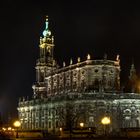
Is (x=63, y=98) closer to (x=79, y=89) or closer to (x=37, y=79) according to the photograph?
(x=79, y=89)

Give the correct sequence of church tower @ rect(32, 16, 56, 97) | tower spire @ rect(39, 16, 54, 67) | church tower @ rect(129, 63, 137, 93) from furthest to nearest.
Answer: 1. tower spire @ rect(39, 16, 54, 67)
2. church tower @ rect(32, 16, 56, 97)
3. church tower @ rect(129, 63, 137, 93)

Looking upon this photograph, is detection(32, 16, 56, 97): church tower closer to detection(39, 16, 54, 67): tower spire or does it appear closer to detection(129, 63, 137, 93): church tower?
detection(39, 16, 54, 67): tower spire

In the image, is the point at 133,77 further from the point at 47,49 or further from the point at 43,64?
the point at 47,49

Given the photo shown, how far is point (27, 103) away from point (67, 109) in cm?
2147

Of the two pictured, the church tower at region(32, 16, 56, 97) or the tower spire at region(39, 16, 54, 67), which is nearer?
the church tower at region(32, 16, 56, 97)

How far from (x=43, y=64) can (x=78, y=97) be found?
3246 centimetres

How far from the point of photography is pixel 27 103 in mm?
151500

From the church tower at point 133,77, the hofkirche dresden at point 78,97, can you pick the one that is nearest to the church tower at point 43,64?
the hofkirche dresden at point 78,97

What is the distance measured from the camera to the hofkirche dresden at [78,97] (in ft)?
424

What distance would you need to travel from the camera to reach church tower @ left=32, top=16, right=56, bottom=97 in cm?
15850

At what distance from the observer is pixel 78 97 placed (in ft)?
427

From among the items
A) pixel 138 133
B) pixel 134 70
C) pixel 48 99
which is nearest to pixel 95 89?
pixel 48 99

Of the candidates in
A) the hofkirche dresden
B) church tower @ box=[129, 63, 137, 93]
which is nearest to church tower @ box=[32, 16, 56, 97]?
the hofkirche dresden

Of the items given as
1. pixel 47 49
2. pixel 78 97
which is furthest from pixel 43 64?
pixel 78 97
